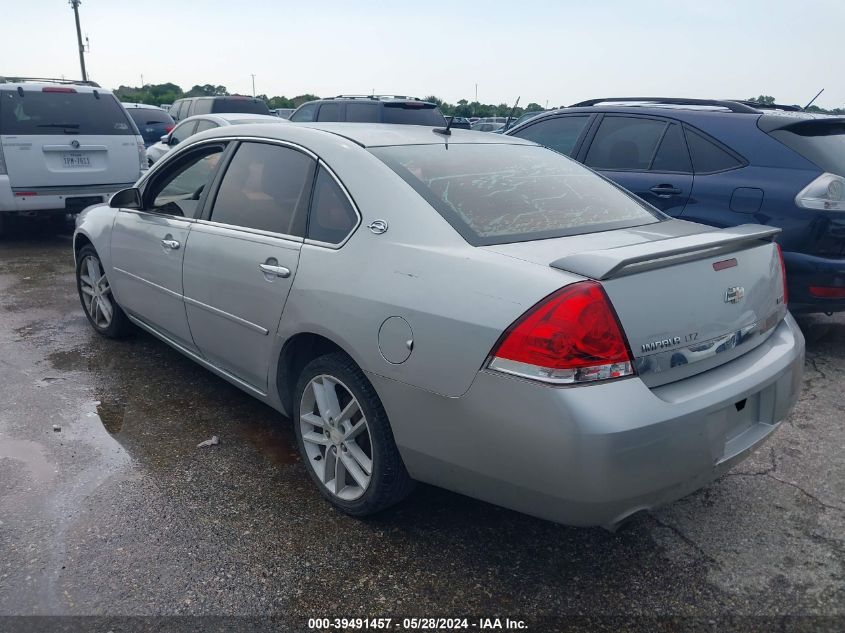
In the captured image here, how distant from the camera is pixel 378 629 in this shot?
2.33 metres

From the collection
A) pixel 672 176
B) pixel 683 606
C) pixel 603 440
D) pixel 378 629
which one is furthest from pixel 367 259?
pixel 672 176

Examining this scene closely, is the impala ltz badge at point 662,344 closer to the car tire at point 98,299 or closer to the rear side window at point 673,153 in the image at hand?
the rear side window at point 673,153

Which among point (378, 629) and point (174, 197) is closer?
point (378, 629)

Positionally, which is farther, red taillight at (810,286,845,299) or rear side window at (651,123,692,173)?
rear side window at (651,123,692,173)

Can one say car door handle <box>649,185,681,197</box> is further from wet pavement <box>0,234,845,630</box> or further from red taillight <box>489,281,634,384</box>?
red taillight <box>489,281,634,384</box>

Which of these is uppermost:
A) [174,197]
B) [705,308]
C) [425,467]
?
[174,197]

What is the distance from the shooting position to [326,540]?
110 inches

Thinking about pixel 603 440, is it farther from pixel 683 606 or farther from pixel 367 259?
pixel 367 259

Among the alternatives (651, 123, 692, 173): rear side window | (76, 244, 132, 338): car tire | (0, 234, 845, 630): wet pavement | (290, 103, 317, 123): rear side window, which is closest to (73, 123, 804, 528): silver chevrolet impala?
(0, 234, 845, 630): wet pavement

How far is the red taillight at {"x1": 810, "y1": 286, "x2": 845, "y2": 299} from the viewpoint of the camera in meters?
4.45

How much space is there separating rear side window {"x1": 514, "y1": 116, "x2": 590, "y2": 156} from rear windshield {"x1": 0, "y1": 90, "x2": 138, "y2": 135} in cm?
513

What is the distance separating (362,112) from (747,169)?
24.0 ft

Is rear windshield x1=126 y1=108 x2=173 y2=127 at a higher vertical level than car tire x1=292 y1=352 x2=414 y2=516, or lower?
higher

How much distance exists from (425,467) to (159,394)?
2.29 m
